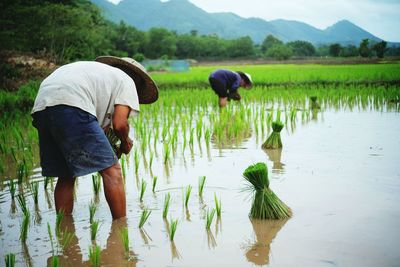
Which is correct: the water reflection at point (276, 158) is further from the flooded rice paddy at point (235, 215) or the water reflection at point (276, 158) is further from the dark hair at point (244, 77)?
the dark hair at point (244, 77)

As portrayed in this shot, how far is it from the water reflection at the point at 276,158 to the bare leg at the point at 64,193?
6.50 ft

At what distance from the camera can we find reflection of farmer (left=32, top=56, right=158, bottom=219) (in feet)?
8.31

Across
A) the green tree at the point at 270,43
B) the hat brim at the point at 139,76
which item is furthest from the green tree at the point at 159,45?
the hat brim at the point at 139,76

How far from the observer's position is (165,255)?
228 cm

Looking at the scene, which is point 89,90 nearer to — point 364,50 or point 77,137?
point 77,137

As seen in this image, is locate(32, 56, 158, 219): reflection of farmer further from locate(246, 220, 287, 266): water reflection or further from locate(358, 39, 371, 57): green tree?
locate(358, 39, 371, 57): green tree

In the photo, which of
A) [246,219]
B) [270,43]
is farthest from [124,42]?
[246,219]

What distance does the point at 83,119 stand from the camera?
Result: 2.54 meters

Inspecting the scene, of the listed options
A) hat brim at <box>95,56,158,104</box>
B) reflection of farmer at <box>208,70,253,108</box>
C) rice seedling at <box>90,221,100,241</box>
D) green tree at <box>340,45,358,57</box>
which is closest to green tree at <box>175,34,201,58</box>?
green tree at <box>340,45,358,57</box>

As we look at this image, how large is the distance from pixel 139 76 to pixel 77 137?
0.74m

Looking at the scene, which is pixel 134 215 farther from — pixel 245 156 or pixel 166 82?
pixel 166 82

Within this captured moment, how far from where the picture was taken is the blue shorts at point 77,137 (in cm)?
253

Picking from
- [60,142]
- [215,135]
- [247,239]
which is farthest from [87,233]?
[215,135]

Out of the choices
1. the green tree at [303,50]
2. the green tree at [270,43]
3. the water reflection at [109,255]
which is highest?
the green tree at [270,43]
